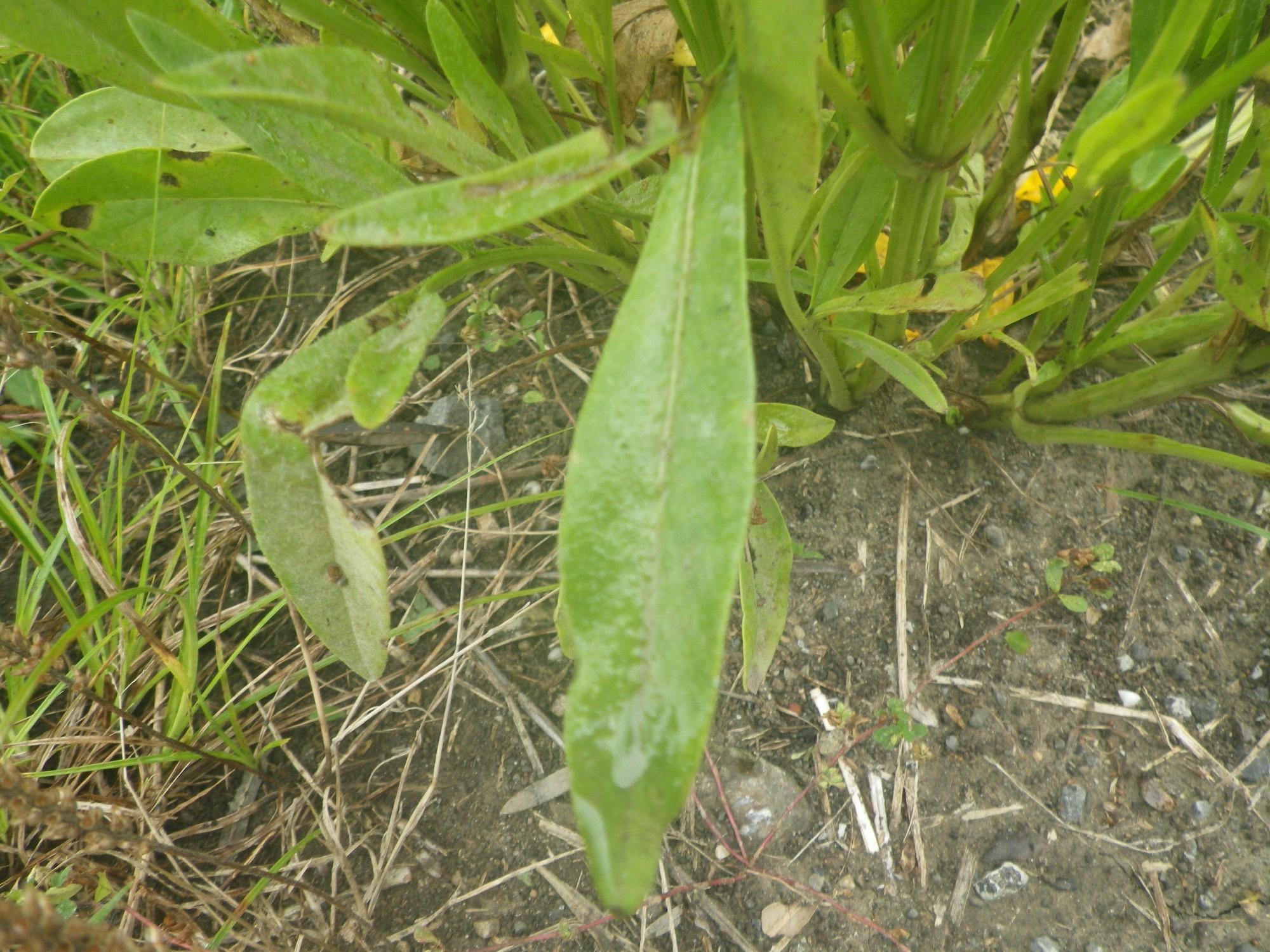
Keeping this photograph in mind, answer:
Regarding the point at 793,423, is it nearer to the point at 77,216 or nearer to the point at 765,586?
the point at 765,586

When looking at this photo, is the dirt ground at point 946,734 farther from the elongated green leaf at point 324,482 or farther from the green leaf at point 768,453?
the elongated green leaf at point 324,482

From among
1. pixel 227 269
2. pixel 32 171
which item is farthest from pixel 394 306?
pixel 32 171

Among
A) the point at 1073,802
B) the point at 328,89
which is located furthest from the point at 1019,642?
the point at 328,89

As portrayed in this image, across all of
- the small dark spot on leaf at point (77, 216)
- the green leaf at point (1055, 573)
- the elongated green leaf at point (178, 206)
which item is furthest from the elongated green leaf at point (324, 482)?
the green leaf at point (1055, 573)

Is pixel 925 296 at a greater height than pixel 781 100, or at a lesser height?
lesser

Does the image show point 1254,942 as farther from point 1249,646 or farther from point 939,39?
point 939,39
